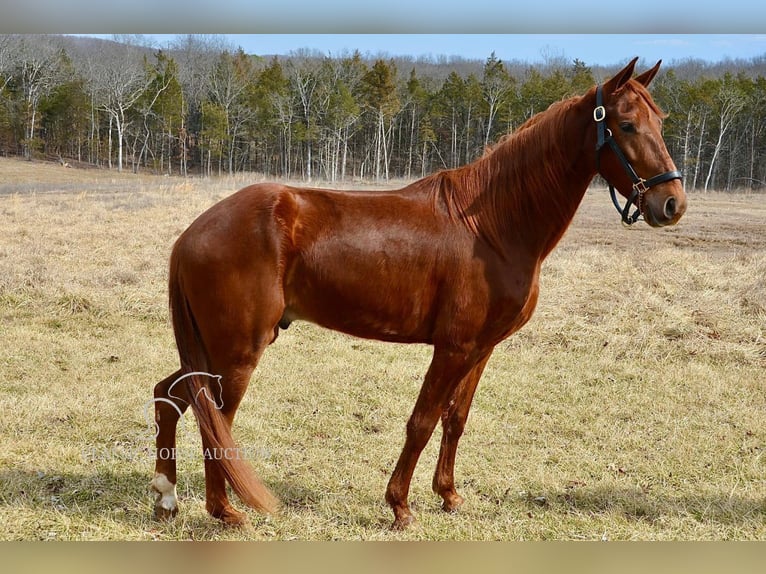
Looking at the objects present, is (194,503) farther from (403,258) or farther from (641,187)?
(641,187)

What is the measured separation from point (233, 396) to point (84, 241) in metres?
8.93

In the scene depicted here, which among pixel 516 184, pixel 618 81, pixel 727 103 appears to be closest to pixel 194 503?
pixel 516 184

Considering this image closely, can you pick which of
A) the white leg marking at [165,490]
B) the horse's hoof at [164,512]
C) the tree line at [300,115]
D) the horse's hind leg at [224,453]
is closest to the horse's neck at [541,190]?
the horse's hind leg at [224,453]

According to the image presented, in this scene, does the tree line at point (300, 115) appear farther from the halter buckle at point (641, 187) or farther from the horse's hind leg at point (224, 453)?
the horse's hind leg at point (224, 453)

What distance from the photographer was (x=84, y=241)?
10.4m

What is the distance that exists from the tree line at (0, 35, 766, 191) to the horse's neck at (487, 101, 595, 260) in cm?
1191

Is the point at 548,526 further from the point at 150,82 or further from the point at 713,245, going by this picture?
the point at 150,82

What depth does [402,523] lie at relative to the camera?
319 cm

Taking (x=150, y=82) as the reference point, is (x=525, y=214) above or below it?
below

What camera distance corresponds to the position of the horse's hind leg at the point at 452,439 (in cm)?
349

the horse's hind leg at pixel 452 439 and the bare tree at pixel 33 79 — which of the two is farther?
the bare tree at pixel 33 79

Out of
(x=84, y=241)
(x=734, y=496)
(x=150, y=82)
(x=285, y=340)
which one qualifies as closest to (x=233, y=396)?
(x=734, y=496)

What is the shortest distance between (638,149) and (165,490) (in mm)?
3040

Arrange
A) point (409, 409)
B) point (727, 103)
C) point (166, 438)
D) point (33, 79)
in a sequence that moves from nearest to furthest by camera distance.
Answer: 1. point (166, 438)
2. point (409, 409)
3. point (33, 79)
4. point (727, 103)
